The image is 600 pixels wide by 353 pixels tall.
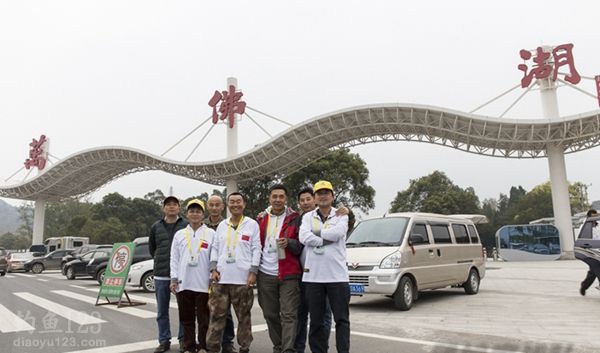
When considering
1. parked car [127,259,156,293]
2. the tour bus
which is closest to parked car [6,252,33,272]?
the tour bus

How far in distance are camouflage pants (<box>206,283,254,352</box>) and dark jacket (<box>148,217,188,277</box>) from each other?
1.08 m

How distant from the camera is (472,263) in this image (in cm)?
1045

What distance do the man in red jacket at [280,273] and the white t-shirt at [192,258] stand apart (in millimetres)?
644

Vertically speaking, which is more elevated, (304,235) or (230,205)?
(230,205)

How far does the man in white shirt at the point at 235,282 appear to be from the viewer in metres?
4.68

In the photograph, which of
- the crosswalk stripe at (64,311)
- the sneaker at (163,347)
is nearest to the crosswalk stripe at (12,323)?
the crosswalk stripe at (64,311)

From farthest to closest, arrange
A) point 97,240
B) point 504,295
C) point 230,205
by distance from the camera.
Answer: point 97,240
point 504,295
point 230,205

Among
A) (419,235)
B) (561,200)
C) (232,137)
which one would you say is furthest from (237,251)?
(232,137)

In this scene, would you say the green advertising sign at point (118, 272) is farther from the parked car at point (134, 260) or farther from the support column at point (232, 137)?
the support column at point (232, 137)

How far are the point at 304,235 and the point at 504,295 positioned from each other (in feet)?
25.5

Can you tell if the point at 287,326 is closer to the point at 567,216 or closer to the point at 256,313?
the point at 256,313

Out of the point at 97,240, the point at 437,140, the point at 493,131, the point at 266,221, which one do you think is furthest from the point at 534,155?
the point at 97,240

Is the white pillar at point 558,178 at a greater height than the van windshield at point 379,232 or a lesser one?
greater

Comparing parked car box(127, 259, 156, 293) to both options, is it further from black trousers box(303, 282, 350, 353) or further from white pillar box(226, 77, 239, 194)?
white pillar box(226, 77, 239, 194)
